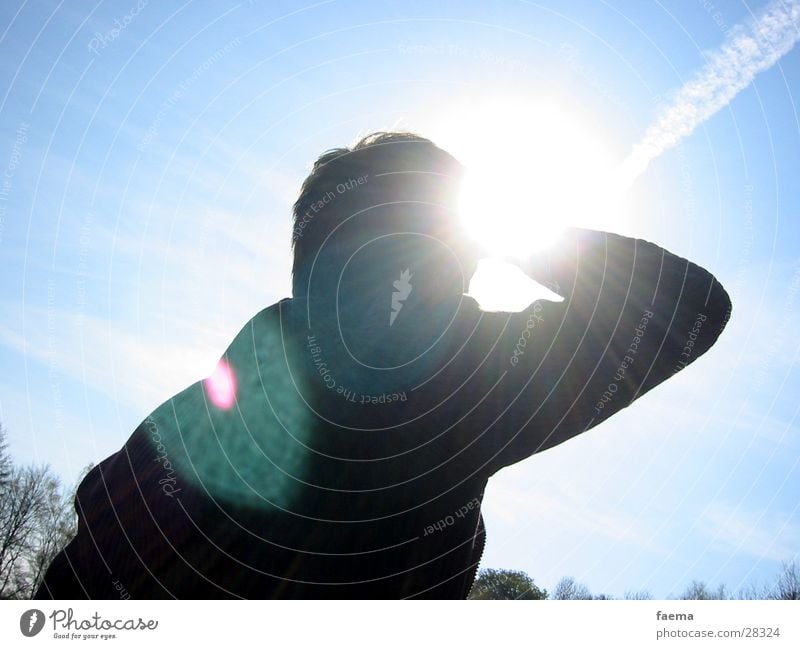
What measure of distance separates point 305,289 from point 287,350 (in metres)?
0.26

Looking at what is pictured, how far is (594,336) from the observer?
2451mm

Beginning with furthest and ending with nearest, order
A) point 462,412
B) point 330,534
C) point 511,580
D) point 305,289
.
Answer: point 511,580, point 462,412, point 305,289, point 330,534

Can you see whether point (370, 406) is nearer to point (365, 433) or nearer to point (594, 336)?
point (365, 433)

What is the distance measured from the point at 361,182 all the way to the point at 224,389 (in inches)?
41.2

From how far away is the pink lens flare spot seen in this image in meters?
Result: 2.55

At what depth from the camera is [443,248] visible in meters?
2.88
